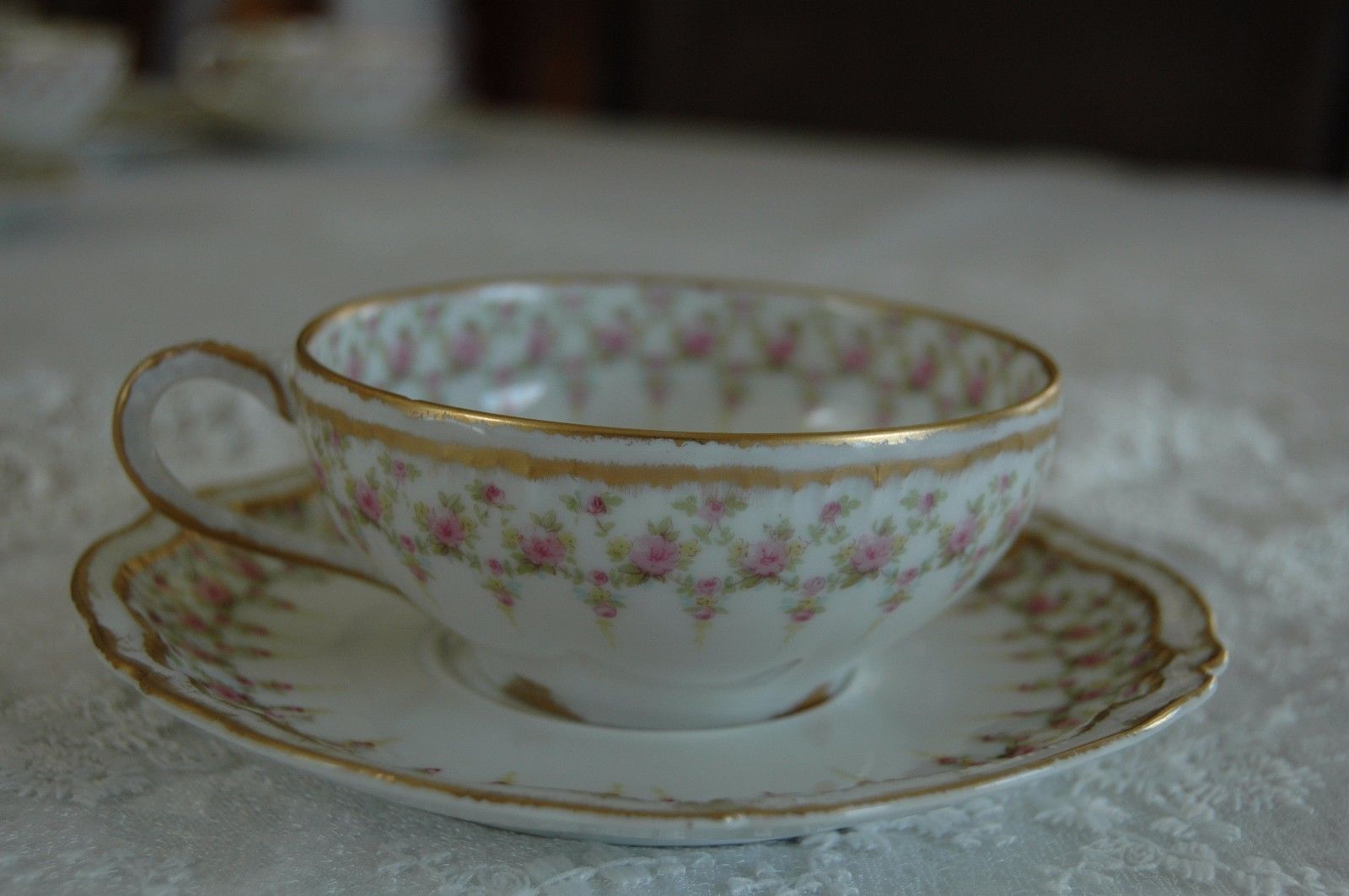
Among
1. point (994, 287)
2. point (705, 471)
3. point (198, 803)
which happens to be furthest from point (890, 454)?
point (994, 287)

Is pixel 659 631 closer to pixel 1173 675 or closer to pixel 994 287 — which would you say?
pixel 1173 675

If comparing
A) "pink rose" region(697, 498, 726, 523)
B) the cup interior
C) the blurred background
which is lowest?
the blurred background

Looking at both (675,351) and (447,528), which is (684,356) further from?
(447,528)

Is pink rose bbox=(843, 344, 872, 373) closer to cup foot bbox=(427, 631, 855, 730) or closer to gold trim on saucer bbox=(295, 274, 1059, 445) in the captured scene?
gold trim on saucer bbox=(295, 274, 1059, 445)

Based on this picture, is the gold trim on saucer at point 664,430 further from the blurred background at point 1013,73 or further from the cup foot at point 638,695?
the blurred background at point 1013,73

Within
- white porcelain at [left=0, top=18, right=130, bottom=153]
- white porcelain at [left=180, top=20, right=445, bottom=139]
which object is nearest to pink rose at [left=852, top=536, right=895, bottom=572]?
white porcelain at [left=0, top=18, right=130, bottom=153]

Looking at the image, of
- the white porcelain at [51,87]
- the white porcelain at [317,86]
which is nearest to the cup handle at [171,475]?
the white porcelain at [51,87]

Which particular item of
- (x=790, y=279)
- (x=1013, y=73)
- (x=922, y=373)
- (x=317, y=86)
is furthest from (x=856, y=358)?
(x=1013, y=73)
